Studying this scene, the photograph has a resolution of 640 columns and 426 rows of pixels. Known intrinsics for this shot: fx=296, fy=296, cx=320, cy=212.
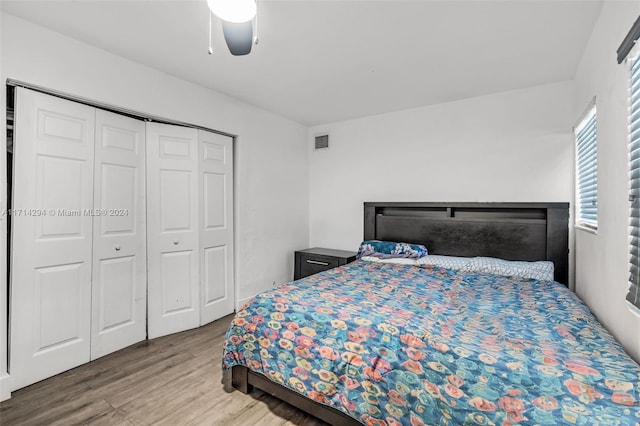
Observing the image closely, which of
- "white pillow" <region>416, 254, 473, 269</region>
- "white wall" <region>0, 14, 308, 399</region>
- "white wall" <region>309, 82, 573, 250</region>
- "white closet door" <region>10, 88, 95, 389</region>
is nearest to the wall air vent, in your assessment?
"white wall" <region>309, 82, 573, 250</region>

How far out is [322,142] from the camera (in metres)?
4.34

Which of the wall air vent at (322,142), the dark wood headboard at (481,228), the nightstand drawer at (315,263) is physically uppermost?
the wall air vent at (322,142)

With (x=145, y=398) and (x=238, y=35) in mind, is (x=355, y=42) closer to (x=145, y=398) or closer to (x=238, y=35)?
(x=238, y=35)

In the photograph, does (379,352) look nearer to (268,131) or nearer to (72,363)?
(72,363)

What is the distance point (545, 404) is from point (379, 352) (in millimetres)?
658

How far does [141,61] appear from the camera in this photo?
8.20 feet

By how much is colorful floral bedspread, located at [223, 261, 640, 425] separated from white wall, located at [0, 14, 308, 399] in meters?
1.52

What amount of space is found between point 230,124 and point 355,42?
1709 mm

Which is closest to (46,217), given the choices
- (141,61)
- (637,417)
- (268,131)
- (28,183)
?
(28,183)

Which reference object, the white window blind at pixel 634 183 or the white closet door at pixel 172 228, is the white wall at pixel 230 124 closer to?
the white closet door at pixel 172 228

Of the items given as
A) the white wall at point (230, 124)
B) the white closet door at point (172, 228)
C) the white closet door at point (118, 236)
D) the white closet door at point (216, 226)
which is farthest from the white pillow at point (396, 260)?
the white closet door at point (118, 236)

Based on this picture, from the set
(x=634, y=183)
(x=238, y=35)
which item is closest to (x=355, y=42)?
(x=238, y=35)

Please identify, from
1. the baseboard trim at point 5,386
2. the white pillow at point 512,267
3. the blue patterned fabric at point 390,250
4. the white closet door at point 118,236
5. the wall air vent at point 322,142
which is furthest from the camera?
the wall air vent at point 322,142

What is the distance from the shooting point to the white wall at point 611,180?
1.41 meters
